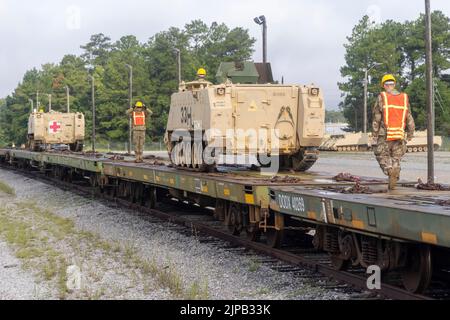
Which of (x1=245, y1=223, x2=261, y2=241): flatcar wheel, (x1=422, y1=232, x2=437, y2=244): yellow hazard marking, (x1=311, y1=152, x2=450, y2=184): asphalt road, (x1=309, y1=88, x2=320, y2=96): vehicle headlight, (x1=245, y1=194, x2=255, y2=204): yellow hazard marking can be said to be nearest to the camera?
(x1=422, y1=232, x2=437, y2=244): yellow hazard marking

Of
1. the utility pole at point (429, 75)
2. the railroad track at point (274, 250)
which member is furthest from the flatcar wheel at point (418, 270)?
the utility pole at point (429, 75)

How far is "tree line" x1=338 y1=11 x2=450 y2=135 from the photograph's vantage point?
6838cm

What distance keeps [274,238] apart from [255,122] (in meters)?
3.47

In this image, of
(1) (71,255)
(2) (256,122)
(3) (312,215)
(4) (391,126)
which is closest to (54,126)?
(2) (256,122)

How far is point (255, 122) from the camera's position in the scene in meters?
14.2

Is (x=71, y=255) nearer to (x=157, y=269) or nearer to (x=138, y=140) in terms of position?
(x=157, y=269)

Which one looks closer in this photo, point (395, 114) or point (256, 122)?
point (395, 114)

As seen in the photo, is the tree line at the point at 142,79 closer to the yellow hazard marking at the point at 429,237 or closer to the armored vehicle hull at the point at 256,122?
the armored vehicle hull at the point at 256,122

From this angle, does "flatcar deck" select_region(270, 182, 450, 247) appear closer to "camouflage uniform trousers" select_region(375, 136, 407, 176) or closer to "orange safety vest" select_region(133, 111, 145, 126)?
"camouflage uniform trousers" select_region(375, 136, 407, 176)

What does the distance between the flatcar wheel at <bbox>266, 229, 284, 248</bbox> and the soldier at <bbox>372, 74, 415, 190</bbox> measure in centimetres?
203

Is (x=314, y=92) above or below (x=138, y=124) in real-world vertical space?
above

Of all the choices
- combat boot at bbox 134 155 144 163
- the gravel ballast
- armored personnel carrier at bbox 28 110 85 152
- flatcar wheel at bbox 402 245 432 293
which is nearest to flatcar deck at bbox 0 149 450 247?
flatcar wheel at bbox 402 245 432 293

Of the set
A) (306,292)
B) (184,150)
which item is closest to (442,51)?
(184,150)

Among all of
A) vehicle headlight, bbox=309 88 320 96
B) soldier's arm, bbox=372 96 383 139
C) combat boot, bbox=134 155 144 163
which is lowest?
combat boot, bbox=134 155 144 163
